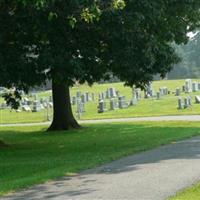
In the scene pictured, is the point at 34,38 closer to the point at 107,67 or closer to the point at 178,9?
the point at 107,67

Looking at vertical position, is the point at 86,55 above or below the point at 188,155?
above

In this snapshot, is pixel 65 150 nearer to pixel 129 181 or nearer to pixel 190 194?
pixel 129 181

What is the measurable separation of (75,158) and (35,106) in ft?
112

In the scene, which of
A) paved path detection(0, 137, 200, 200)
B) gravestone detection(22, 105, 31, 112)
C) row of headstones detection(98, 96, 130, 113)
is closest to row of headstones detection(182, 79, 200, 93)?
row of headstones detection(98, 96, 130, 113)

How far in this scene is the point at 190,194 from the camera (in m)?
9.10

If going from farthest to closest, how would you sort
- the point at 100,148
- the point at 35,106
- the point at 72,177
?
the point at 35,106 → the point at 100,148 → the point at 72,177

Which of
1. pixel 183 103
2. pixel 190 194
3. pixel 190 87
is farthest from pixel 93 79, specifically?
pixel 190 87

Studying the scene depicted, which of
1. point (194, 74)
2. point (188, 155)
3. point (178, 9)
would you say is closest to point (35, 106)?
point (178, 9)

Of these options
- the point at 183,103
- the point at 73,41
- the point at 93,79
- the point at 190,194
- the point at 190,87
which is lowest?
the point at 190,194

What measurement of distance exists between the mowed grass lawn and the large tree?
2.21 metres

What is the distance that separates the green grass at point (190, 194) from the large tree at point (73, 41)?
274 inches

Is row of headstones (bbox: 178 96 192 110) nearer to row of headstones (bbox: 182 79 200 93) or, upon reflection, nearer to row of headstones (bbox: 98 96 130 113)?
row of headstones (bbox: 98 96 130 113)

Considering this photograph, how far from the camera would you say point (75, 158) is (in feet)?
50.1

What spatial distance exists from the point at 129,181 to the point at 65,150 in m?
7.73
